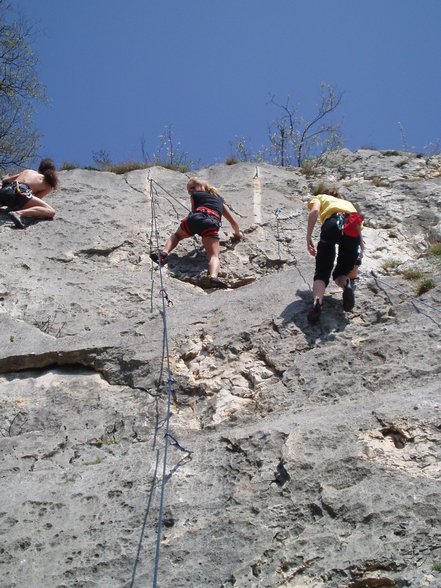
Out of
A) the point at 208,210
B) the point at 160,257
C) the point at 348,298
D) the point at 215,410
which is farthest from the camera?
the point at 208,210

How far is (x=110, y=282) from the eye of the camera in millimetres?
8281

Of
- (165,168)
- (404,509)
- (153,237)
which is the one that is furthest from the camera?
(165,168)

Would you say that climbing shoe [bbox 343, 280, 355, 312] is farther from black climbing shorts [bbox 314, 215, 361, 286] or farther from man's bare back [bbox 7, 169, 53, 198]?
man's bare back [bbox 7, 169, 53, 198]

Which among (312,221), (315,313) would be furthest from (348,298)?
(312,221)

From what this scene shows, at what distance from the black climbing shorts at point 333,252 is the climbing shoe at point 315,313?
31 centimetres

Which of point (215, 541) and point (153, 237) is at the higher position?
point (153, 237)

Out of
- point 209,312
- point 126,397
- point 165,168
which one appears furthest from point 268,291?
point 165,168

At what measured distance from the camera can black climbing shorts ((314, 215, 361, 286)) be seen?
6762 millimetres

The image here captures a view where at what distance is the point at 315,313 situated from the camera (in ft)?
21.4

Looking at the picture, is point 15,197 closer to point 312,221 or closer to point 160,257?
point 160,257

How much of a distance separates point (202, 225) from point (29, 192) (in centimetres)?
243

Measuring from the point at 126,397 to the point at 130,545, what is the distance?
1722 mm

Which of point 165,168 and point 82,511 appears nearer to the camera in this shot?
point 82,511

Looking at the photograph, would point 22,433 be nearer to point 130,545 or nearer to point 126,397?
point 126,397
